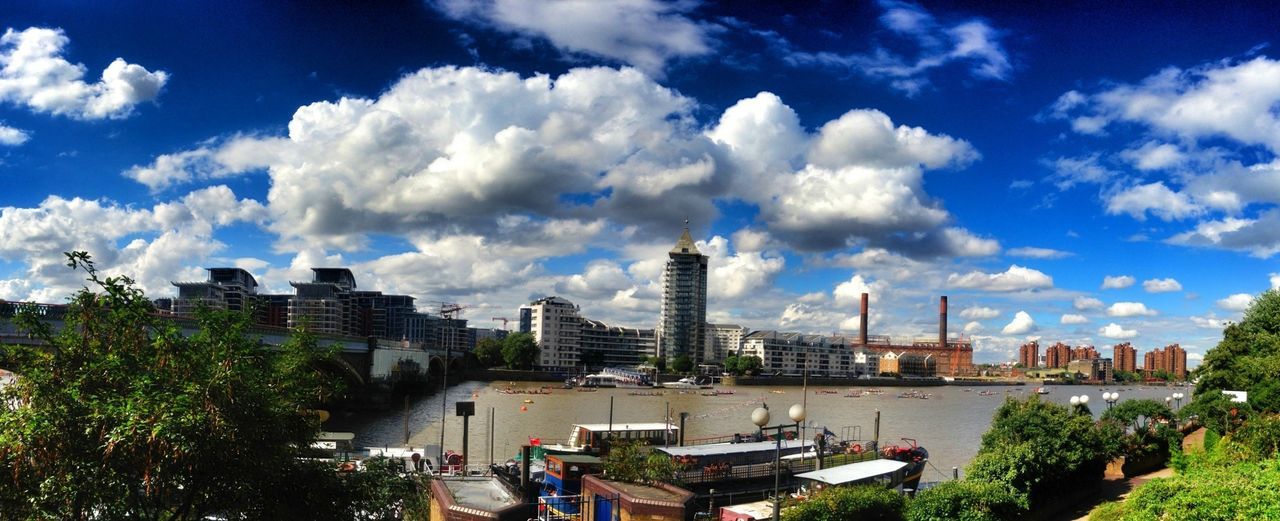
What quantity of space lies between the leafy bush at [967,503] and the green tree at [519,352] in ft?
435

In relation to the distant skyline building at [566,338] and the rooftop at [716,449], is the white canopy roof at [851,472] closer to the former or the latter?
the rooftop at [716,449]

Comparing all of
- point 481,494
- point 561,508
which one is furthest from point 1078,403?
point 481,494

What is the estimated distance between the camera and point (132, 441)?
7.91 meters

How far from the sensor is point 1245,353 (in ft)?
152

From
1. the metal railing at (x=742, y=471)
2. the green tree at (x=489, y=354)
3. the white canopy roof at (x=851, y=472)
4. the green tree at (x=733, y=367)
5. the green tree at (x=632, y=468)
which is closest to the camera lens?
the green tree at (x=632, y=468)

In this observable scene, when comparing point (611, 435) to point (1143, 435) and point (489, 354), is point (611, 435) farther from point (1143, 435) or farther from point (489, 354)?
point (489, 354)

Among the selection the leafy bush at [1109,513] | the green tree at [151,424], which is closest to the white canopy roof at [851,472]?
the leafy bush at [1109,513]

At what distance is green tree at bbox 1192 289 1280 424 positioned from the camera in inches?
1551

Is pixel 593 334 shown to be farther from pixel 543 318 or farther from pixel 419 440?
pixel 419 440

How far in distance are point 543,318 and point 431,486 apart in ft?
540

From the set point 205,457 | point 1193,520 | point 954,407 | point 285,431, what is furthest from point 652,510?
point 954,407

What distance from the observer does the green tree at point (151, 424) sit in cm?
798

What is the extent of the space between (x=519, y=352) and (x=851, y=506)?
449 feet

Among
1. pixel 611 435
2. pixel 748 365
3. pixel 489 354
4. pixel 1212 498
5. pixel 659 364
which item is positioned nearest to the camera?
pixel 1212 498
